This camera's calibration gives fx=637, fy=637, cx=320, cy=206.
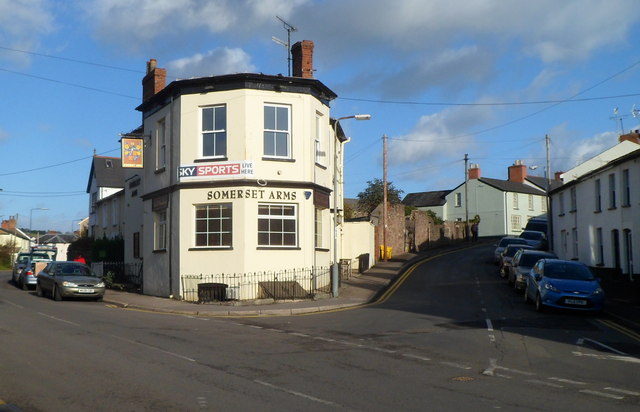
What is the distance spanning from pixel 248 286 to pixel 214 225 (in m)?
2.71

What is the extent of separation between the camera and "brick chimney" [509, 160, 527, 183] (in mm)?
77938

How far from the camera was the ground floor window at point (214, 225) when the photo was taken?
23984mm

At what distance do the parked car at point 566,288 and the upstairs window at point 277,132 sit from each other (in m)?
10.2

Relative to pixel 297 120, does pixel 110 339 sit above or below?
below

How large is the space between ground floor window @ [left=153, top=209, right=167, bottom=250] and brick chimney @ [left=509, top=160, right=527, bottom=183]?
194 feet

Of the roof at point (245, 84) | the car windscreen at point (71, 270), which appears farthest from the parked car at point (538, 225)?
the car windscreen at point (71, 270)

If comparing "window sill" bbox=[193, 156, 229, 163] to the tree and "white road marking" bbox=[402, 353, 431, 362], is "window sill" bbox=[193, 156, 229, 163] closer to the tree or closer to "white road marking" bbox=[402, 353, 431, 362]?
"white road marking" bbox=[402, 353, 431, 362]

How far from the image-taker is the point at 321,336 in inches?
579

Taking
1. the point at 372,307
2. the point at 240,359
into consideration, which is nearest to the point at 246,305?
the point at 372,307

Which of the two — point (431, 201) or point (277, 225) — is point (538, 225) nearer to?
point (431, 201)

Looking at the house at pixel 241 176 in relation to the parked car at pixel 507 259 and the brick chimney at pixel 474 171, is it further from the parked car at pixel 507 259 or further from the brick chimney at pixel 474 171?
the brick chimney at pixel 474 171

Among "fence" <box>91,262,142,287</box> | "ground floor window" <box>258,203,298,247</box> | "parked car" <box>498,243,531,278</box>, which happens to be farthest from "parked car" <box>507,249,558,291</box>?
"fence" <box>91,262,142,287</box>

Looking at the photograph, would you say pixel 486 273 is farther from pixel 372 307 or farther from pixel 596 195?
pixel 372 307

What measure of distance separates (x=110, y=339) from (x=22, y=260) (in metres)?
25.7
